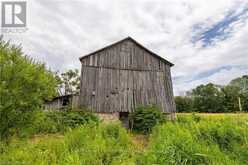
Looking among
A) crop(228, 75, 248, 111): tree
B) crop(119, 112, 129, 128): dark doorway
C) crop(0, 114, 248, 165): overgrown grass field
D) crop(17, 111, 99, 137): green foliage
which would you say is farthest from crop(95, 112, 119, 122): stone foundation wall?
crop(228, 75, 248, 111): tree

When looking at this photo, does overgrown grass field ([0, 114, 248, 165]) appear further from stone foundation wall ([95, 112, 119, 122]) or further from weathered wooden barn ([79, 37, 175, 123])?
weathered wooden barn ([79, 37, 175, 123])

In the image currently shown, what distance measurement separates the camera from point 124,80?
54.9 feet

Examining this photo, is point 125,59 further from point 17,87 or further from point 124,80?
point 17,87

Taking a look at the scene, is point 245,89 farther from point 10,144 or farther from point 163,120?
point 10,144

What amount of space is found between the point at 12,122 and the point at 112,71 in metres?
11.2

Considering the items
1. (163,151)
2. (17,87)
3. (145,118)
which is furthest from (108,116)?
(163,151)

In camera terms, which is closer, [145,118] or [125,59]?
[145,118]

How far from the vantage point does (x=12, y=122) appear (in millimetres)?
6004

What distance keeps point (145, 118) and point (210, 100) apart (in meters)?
32.0

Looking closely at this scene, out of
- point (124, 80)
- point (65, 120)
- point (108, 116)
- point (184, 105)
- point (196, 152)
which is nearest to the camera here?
point (196, 152)

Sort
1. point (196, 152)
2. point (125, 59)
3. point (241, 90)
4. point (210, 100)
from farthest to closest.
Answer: point (241, 90) → point (210, 100) → point (125, 59) → point (196, 152)

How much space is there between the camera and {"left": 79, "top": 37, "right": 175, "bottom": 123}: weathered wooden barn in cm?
1585

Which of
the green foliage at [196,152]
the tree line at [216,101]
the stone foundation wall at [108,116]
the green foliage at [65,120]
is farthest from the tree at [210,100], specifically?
the green foliage at [196,152]

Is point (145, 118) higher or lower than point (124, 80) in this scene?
lower
